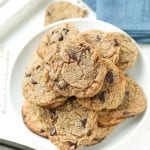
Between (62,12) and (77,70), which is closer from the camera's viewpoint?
(77,70)

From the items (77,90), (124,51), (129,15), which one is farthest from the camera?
(129,15)

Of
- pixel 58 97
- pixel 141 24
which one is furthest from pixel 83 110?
pixel 141 24

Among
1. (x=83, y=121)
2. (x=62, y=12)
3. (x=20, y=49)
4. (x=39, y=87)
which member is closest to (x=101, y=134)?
(x=83, y=121)

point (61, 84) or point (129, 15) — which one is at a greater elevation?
point (129, 15)

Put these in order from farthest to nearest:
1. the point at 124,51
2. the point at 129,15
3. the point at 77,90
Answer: the point at 129,15 < the point at 124,51 < the point at 77,90

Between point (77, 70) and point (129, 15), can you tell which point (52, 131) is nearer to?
point (77, 70)

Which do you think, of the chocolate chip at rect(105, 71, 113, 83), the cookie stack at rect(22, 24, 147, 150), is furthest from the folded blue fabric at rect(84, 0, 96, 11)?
the chocolate chip at rect(105, 71, 113, 83)

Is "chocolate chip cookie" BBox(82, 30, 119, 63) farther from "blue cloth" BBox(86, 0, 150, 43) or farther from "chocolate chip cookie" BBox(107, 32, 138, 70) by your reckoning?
"blue cloth" BBox(86, 0, 150, 43)

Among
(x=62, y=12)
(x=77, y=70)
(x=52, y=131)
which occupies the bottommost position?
(x=52, y=131)
